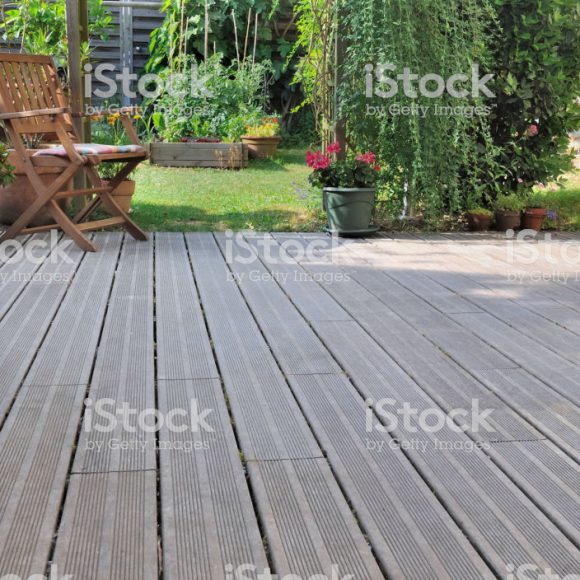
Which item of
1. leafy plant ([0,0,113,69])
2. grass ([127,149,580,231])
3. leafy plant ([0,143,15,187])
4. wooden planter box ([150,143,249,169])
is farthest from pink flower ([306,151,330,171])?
leafy plant ([0,0,113,69])

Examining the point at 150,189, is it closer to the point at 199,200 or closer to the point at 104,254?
the point at 199,200

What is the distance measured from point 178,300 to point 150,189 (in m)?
3.44

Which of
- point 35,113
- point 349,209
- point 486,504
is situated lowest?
point 486,504

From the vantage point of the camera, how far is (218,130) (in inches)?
334

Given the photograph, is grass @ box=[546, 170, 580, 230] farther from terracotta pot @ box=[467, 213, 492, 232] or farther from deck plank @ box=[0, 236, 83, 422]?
deck plank @ box=[0, 236, 83, 422]

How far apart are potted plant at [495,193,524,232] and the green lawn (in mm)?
1222

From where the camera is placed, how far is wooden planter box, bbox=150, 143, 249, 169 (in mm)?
7859

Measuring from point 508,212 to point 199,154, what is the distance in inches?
140

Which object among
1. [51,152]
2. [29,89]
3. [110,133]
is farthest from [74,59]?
[110,133]

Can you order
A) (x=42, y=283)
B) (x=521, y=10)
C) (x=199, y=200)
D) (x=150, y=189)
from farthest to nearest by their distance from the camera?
(x=150, y=189), (x=199, y=200), (x=521, y=10), (x=42, y=283)

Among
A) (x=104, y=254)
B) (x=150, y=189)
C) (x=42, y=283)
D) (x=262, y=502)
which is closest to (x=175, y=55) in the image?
(x=150, y=189)

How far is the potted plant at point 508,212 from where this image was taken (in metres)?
5.36

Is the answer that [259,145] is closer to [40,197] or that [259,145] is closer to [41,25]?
[41,25]

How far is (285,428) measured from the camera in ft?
6.59
